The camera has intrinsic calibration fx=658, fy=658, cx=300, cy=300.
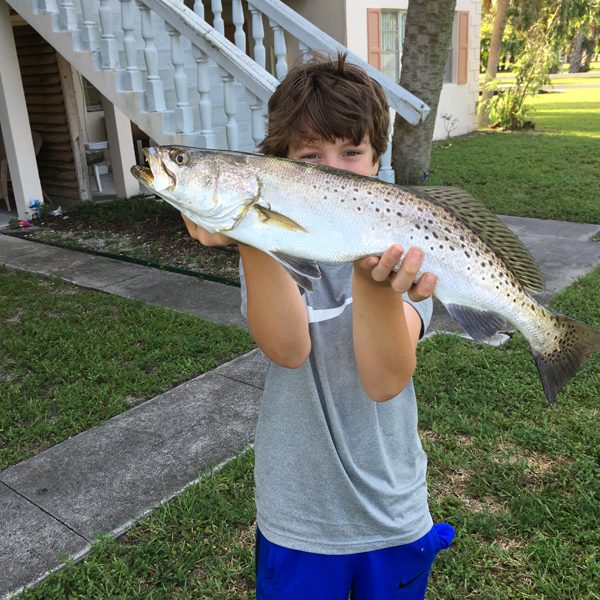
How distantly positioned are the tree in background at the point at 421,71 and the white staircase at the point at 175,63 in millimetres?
643

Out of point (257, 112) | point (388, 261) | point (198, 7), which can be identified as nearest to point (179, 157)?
point (388, 261)

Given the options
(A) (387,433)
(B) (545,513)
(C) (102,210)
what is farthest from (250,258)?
(C) (102,210)

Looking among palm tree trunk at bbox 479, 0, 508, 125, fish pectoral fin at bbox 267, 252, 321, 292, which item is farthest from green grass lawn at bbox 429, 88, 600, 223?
fish pectoral fin at bbox 267, 252, 321, 292

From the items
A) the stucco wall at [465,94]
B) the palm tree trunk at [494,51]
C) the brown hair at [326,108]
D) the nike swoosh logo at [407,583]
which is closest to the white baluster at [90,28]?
the brown hair at [326,108]

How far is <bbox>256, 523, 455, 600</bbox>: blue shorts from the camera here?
1737mm

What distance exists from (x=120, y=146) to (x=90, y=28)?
3300 millimetres

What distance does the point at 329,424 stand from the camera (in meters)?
1.79

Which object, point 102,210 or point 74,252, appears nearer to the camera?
point 74,252

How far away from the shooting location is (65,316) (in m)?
5.66

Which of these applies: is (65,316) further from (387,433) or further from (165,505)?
(387,433)

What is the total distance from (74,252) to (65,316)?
2.34m

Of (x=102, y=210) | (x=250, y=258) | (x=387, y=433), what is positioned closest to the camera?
(x=250, y=258)

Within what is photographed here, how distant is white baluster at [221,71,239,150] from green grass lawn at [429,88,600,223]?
4047mm

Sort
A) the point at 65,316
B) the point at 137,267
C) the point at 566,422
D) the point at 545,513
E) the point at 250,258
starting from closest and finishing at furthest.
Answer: the point at 250,258, the point at 545,513, the point at 566,422, the point at 65,316, the point at 137,267
